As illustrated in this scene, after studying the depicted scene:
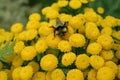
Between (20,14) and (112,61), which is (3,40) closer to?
(112,61)

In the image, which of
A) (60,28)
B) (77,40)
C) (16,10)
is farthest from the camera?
(16,10)

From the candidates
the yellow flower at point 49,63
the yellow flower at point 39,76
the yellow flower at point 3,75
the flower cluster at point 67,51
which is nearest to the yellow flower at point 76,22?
the flower cluster at point 67,51

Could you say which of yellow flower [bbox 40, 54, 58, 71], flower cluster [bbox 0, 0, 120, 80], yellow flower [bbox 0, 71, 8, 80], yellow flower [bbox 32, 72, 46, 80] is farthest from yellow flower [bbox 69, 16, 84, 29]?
yellow flower [bbox 0, 71, 8, 80]

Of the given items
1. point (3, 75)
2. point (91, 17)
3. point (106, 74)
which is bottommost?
point (106, 74)

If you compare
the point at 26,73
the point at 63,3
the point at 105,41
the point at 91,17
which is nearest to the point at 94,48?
the point at 105,41

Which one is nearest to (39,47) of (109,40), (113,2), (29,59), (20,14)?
(29,59)

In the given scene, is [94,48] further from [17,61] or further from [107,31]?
[17,61]
